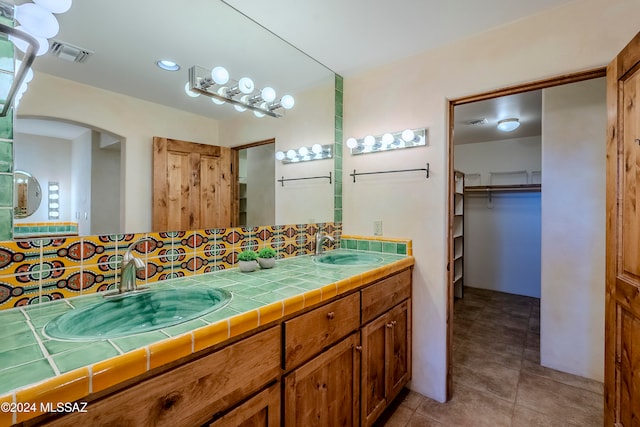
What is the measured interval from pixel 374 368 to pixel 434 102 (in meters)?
1.68

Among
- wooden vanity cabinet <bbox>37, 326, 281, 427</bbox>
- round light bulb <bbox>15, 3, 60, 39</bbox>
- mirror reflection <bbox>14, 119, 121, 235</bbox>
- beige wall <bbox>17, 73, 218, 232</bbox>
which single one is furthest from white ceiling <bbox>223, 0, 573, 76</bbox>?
wooden vanity cabinet <bbox>37, 326, 281, 427</bbox>

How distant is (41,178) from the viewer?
101 cm

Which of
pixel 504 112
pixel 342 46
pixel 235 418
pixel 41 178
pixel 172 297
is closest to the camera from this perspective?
pixel 235 418

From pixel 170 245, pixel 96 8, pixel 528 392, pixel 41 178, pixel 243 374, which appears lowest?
pixel 528 392

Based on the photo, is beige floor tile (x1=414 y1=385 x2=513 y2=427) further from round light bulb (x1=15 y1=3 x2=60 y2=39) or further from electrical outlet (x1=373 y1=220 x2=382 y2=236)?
round light bulb (x1=15 y1=3 x2=60 y2=39)

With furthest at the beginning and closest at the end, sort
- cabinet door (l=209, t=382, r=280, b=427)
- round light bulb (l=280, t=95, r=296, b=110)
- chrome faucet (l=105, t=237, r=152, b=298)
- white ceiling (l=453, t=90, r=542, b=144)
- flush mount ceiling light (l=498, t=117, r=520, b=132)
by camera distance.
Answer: flush mount ceiling light (l=498, t=117, r=520, b=132), white ceiling (l=453, t=90, r=542, b=144), round light bulb (l=280, t=95, r=296, b=110), chrome faucet (l=105, t=237, r=152, b=298), cabinet door (l=209, t=382, r=280, b=427)

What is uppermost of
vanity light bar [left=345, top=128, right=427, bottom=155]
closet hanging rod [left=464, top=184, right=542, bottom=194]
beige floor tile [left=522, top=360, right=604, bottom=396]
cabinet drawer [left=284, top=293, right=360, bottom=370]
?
vanity light bar [left=345, top=128, right=427, bottom=155]

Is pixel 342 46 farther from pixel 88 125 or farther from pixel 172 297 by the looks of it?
pixel 172 297

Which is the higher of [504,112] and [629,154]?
[504,112]

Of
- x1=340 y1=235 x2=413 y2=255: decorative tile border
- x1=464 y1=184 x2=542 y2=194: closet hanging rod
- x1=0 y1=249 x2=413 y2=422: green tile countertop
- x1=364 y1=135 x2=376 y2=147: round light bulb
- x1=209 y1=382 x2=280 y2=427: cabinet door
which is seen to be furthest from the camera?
x1=464 y1=184 x2=542 y2=194: closet hanging rod

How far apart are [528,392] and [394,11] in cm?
256

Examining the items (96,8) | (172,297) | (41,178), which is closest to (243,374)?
(172,297)

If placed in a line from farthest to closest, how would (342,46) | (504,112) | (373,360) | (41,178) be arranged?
(504,112) → (342,46) → (373,360) → (41,178)

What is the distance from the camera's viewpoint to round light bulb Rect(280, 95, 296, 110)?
1863mm
